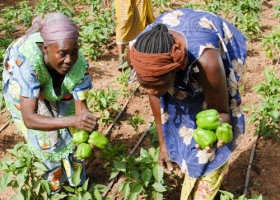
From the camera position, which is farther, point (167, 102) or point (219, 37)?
point (167, 102)

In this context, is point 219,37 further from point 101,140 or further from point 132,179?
point 132,179

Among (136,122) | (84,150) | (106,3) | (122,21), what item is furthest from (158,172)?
(106,3)

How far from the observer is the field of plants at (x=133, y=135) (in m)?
2.71

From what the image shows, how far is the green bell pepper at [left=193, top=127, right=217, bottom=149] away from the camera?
88.0 inches

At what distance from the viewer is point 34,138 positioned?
2.79m

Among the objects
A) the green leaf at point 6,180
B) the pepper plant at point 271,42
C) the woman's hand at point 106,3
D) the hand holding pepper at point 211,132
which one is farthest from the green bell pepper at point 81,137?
the woman's hand at point 106,3

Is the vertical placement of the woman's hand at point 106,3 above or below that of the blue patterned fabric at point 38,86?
below

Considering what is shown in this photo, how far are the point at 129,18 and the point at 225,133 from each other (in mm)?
3243

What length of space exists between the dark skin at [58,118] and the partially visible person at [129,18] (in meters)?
2.82

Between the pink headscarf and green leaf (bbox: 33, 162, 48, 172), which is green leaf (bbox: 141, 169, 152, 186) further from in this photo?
the pink headscarf

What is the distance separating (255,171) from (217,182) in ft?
3.75

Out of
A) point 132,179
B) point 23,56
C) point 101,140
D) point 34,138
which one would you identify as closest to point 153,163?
point 132,179

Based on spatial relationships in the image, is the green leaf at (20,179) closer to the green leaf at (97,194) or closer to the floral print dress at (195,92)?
the green leaf at (97,194)

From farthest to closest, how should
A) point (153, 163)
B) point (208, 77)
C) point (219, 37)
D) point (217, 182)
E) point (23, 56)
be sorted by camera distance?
point (153, 163) < point (217, 182) < point (23, 56) < point (219, 37) < point (208, 77)
